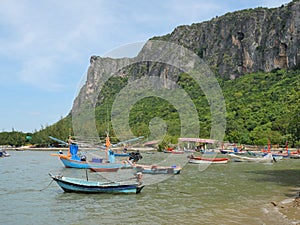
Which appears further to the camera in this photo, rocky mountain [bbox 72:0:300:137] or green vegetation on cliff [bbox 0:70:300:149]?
rocky mountain [bbox 72:0:300:137]

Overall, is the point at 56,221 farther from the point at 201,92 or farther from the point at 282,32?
the point at 282,32

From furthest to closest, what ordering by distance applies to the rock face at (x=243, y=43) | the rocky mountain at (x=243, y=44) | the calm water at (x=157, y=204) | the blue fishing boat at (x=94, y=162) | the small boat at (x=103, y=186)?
the rock face at (x=243, y=43), the rocky mountain at (x=243, y=44), the blue fishing boat at (x=94, y=162), the small boat at (x=103, y=186), the calm water at (x=157, y=204)

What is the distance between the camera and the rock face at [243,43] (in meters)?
99.6

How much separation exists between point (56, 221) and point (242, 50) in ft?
366

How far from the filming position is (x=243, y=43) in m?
118

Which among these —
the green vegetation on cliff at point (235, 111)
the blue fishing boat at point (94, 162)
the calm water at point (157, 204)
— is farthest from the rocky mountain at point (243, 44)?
the calm water at point (157, 204)

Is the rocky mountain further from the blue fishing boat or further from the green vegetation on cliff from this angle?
the blue fishing boat

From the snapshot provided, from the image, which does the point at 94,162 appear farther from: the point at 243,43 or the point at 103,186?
the point at 243,43

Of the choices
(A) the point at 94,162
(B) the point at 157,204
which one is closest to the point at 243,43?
(A) the point at 94,162

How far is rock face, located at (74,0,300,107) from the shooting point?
99562mm

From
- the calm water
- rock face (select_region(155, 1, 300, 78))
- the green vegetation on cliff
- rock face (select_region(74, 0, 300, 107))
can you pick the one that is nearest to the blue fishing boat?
the calm water

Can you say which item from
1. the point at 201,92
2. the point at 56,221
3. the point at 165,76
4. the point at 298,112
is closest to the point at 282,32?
the point at 201,92

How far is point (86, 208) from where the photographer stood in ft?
51.6

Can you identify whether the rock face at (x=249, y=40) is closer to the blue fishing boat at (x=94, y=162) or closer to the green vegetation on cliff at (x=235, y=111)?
the green vegetation on cliff at (x=235, y=111)
